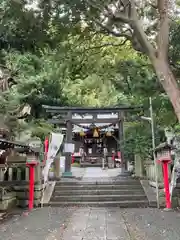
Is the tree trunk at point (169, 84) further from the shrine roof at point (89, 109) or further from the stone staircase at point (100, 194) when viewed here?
the shrine roof at point (89, 109)

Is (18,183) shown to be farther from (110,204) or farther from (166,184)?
(166,184)

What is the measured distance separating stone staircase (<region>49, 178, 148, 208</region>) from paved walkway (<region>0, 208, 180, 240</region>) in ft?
2.78

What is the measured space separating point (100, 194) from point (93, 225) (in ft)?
12.5

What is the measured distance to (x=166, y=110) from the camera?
934 cm

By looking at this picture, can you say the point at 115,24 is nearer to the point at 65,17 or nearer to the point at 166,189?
the point at 65,17

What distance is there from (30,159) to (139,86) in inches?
177

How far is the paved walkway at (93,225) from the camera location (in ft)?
18.9

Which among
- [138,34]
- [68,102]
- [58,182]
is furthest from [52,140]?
[68,102]

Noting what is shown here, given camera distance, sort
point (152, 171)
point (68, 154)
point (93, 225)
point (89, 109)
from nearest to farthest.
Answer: point (93, 225), point (152, 171), point (68, 154), point (89, 109)

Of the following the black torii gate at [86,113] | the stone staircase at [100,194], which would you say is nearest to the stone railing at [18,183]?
the stone staircase at [100,194]

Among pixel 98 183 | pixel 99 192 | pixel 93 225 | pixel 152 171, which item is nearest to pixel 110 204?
pixel 99 192

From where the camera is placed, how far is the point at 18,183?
1011 cm

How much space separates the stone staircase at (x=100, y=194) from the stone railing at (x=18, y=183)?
0.79 metres

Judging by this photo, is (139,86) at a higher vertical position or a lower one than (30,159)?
higher
